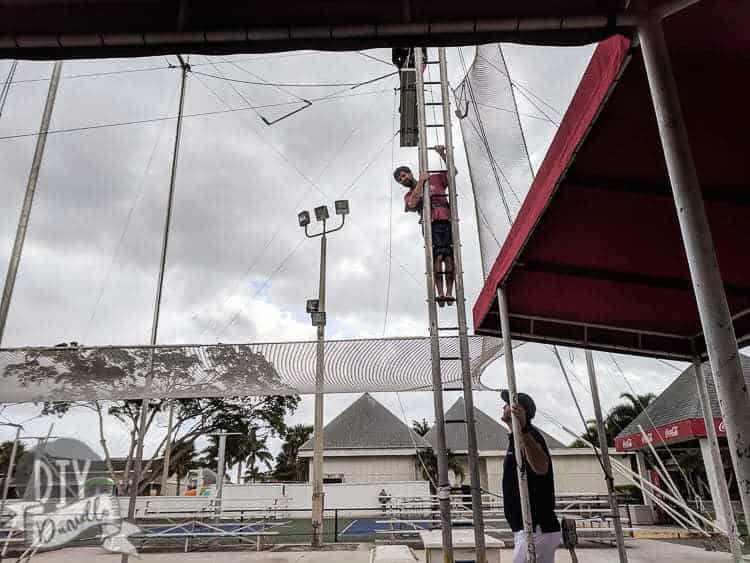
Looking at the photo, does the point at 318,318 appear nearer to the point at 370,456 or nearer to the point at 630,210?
the point at 630,210

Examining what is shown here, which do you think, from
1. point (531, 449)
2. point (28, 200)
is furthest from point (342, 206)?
point (531, 449)

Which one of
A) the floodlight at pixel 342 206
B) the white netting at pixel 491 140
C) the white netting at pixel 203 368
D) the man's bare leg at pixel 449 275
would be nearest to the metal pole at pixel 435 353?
the man's bare leg at pixel 449 275

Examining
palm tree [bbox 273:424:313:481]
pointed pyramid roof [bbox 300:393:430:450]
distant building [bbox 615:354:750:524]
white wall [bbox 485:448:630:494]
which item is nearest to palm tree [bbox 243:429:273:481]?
palm tree [bbox 273:424:313:481]

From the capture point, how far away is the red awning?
130 cm

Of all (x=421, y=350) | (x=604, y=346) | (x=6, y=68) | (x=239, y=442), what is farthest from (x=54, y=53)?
(x=239, y=442)

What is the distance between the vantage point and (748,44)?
1.42 meters

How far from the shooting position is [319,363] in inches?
259

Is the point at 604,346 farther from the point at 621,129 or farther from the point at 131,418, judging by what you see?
the point at 131,418

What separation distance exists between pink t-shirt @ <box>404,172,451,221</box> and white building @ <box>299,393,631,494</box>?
17.1 m

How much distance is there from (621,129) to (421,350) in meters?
4.35

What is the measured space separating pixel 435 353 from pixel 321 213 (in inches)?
322

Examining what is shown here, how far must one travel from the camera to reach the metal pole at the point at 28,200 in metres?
5.25

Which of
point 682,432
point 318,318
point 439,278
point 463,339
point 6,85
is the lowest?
point 682,432

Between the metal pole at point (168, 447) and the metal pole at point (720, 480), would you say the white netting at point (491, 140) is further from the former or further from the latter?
the metal pole at point (168, 447)
